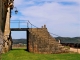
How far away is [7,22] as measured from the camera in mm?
29641

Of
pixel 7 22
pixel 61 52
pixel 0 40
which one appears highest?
pixel 7 22

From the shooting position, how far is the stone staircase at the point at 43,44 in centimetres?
2686

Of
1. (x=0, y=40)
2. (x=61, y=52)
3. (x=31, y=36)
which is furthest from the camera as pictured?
(x=31, y=36)

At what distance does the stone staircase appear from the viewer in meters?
26.9

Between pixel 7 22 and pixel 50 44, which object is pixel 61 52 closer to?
pixel 50 44

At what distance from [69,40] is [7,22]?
11854 millimetres

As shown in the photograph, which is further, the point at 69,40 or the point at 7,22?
the point at 69,40

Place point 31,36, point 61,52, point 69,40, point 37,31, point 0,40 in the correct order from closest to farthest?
point 0,40, point 61,52, point 31,36, point 37,31, point 69,40

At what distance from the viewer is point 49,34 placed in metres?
29.6

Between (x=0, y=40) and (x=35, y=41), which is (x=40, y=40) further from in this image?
(x=0, y=40)

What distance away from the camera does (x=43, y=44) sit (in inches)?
1073

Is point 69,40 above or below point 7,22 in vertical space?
below

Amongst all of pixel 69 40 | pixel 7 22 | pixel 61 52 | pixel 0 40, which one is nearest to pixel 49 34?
pixel 61 52

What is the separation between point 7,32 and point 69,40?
12.0 metres
